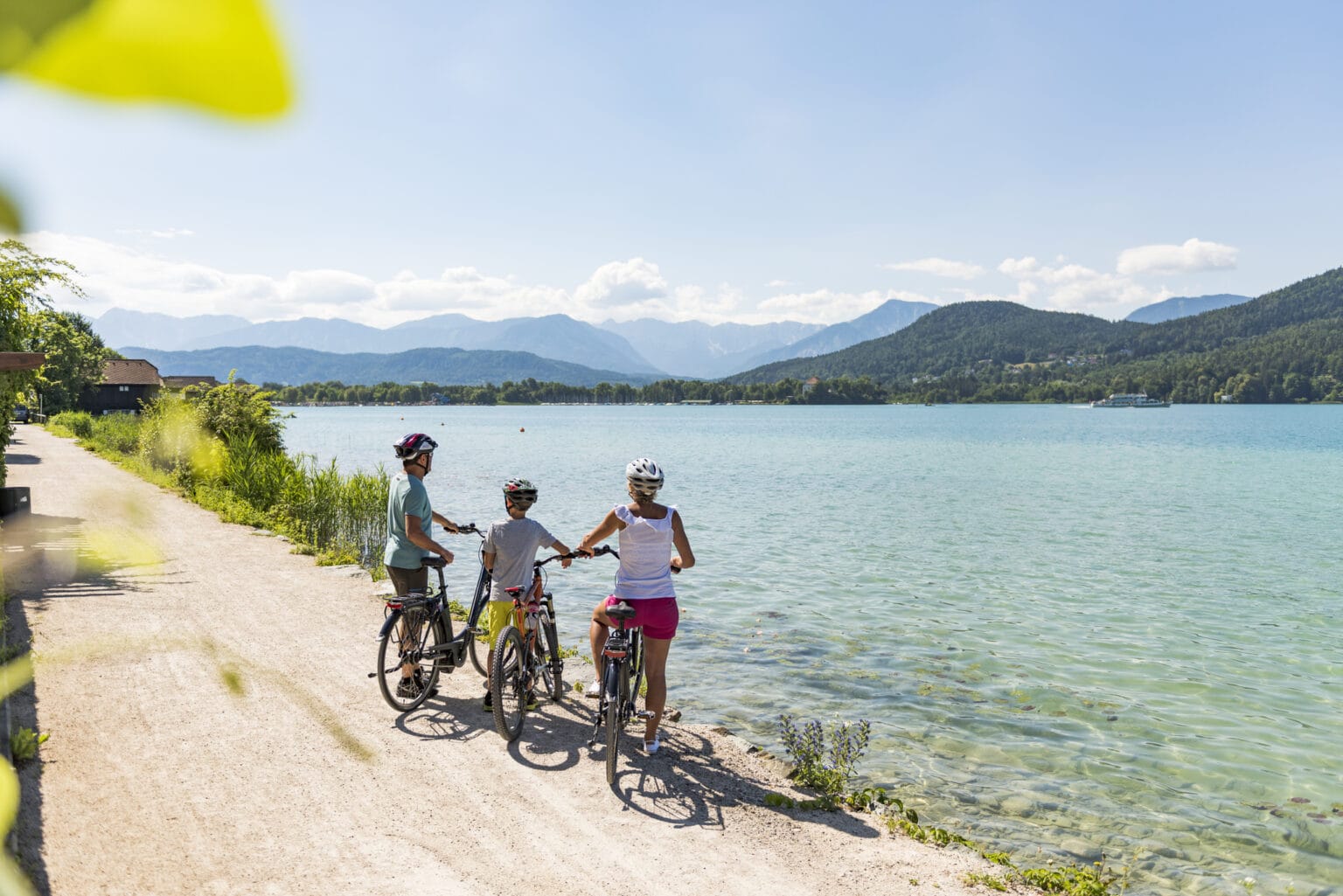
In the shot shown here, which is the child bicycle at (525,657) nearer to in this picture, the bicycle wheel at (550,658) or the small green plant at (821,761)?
the bicycle wheel at (550,658)

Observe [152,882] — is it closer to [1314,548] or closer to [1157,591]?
[1157,591]

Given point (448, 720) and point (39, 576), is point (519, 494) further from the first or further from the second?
point (39, 576)

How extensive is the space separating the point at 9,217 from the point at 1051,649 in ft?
61.6

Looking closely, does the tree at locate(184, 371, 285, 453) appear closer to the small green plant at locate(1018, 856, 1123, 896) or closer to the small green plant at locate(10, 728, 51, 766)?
the small green plant at locate(10, 728, 51, 766)

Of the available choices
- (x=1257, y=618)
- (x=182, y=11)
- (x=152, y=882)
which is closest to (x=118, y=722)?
(x=152, y=882)

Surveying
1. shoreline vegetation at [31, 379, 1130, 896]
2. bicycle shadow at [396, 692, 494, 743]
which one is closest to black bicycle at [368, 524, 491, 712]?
bicycle shadow at [396, 692, 494, 743]

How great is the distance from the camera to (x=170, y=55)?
314 mm

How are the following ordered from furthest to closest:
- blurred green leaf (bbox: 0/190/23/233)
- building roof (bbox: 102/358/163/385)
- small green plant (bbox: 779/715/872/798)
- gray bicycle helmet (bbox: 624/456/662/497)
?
building roof (bbox: 102/358/163/385), small green plant (bbox: 779/715/872/798), gray bicycle helmet (bbox: 624/456/662/497), blurred green leaf (bbox: 0/190/23/233)

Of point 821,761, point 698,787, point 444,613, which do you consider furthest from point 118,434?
point 821,761

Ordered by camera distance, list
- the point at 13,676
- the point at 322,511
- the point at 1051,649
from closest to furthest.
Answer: the point at 13,676 → the point at 1051,649 → the point at 322,511

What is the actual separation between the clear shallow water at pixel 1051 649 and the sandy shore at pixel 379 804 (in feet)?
7.59

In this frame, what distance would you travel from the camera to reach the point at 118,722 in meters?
8.91

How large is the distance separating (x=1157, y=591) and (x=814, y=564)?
9111 millimetres

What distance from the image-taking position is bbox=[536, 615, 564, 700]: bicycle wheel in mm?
10445
